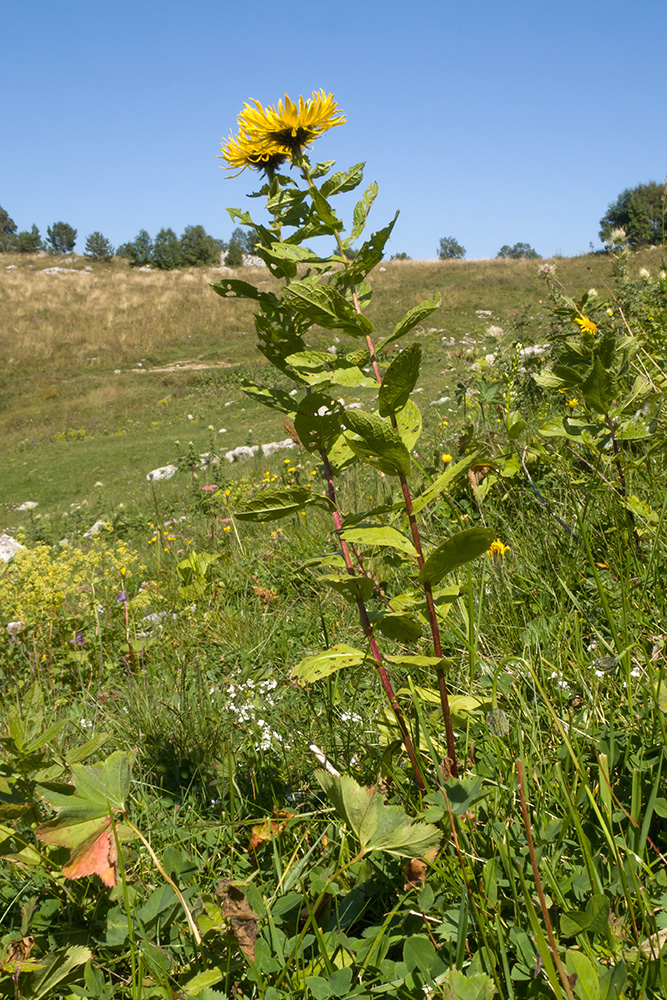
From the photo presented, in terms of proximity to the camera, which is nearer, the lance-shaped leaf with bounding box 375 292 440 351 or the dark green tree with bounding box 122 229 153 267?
the lance-shaped leaf with bounding box 375 292 440 351

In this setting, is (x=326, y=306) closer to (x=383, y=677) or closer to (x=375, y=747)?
(x=383, y=677)

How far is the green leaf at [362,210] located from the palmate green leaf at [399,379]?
1.20ft

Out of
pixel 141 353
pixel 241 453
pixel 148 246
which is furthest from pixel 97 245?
pixel 241 453

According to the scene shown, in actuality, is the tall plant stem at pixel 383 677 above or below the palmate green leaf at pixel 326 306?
below

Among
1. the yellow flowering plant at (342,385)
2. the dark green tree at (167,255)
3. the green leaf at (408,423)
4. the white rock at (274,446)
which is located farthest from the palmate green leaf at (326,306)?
the dark green tree at (167,255)

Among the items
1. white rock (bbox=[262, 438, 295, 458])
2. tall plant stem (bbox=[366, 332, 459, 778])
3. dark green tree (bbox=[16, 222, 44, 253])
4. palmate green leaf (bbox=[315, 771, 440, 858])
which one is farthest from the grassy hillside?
dark green tree (bbox=[16, 222, 44, 253])

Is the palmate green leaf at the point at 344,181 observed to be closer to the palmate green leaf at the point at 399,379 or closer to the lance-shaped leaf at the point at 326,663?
the palmate green leaf at the point at 399,379

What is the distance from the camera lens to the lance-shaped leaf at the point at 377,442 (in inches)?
35.4

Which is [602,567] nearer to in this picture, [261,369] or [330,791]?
[330,791]

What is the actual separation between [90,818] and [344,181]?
1238 millimetres

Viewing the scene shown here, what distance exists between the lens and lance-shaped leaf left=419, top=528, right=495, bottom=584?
92 centimetres

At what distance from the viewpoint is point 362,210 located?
1.14 metres

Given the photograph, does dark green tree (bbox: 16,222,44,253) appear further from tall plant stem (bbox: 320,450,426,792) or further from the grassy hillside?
tall plant stem (bbox: 320,450,426,792)

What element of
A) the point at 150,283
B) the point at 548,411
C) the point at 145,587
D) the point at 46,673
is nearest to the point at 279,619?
the point at 46,673
